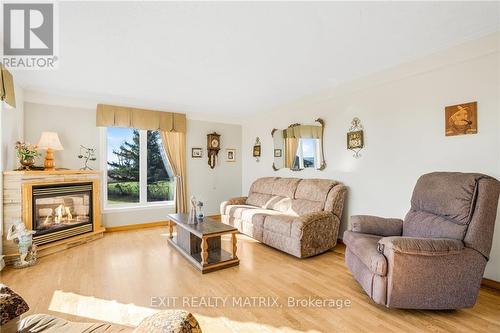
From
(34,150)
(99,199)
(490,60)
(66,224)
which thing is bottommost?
(66,224)

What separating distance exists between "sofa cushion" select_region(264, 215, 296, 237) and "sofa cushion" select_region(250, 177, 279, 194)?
1143 mm

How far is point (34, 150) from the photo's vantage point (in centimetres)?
348

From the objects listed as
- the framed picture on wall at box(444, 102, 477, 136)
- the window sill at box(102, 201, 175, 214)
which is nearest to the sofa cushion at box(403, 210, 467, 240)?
the framed picture on wall at box(444, 102, 477, 136)

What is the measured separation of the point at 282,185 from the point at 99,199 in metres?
3.25

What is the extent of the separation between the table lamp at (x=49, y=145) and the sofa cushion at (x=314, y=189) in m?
3.86

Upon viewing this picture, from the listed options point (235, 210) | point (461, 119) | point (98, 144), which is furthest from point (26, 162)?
point (461, 119)

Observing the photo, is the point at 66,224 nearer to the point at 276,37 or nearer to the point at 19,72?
the point at 19,72

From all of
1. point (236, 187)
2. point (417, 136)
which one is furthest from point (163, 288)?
point (236, 187)

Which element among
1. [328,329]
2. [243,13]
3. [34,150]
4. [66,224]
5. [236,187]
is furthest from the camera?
[236,187]

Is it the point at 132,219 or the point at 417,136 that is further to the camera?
the point at 132,219

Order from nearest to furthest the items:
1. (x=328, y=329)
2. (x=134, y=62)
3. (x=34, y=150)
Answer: (x=328, y=329) < (x=134, y=62) < (x=34, y=150)

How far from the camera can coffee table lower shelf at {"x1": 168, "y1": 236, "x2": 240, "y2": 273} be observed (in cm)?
287

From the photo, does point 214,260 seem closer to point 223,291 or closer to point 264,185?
point 223,291

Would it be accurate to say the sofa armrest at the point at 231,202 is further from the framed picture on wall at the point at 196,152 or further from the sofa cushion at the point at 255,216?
the framed picture on wall at the point at 196,152
